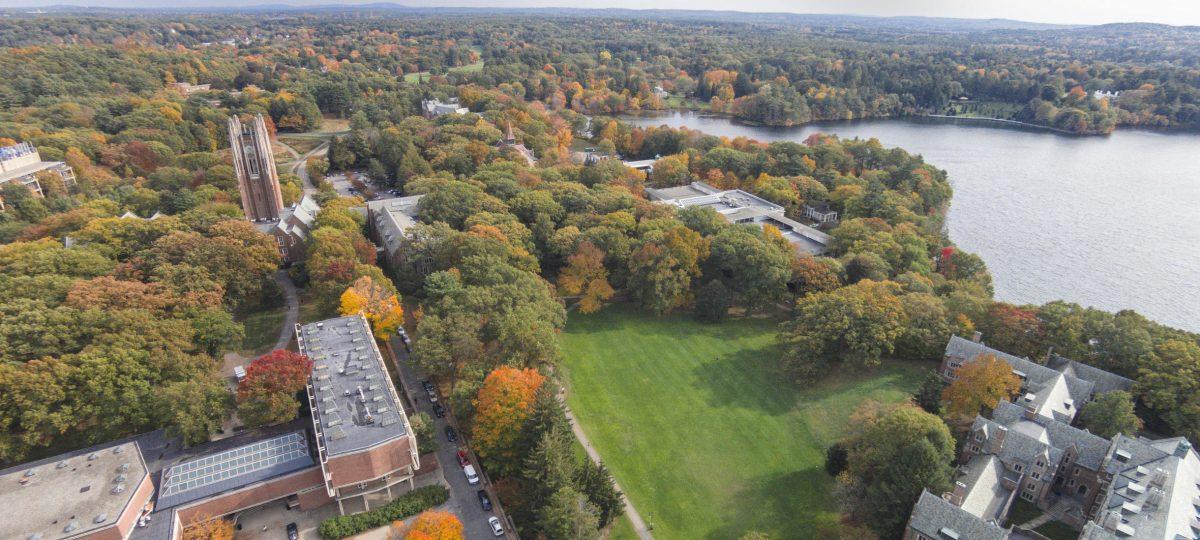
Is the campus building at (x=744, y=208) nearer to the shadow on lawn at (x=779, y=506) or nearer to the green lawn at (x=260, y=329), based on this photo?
the shadow on lawn at (x=779, y=506)

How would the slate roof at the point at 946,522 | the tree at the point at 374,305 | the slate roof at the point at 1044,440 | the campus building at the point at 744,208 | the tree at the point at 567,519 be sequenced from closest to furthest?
1. the slate roof at the point at 946,522
2. the tree at the point at 567,519
3. the slate roof at the point at 1044,440
4. the tree at the point at 374,305
5. the campus building at the point at 744,208

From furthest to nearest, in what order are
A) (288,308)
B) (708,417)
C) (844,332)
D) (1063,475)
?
(288,308), (844,332), (708,417), (1063,475)

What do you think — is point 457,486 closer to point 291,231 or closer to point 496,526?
point 496,526

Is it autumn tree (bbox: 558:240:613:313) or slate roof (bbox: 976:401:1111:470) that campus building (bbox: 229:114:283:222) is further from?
slate roof (bbox: 976:401:1111:470)

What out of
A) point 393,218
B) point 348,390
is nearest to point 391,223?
point 393,218

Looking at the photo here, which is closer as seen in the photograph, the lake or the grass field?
the grass field

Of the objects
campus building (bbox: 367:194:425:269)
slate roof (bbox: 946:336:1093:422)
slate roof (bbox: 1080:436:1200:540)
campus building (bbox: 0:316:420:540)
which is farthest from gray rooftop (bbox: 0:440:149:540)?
slate roof (bbox: 946:336:1093:422)

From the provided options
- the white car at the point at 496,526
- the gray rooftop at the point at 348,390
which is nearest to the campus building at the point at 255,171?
the gray rooftop at the point at 348,390
